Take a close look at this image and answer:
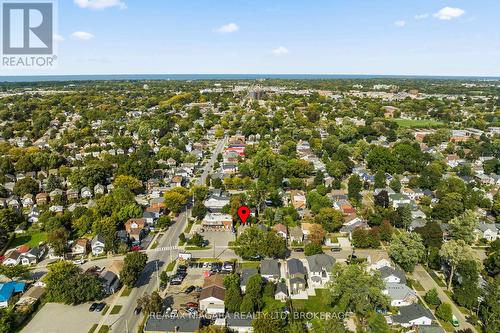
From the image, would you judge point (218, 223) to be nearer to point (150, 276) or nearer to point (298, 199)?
point (150, 276)

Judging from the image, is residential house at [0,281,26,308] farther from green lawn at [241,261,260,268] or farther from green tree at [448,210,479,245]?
green tree at [448,210,479,245]

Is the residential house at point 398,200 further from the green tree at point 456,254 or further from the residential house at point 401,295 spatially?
the residential house at point 401,295

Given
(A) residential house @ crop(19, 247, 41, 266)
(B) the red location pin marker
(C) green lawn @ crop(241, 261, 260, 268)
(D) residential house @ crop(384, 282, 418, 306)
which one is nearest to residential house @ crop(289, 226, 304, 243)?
(C) green lawn @ crop(241, 261, 260, 268)

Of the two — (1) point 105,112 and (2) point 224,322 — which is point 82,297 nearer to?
(2) point 224,322

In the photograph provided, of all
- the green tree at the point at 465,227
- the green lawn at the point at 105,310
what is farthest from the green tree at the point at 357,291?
the green lawn at the point at 105,310

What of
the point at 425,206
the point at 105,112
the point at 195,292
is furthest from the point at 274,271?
the point at 105,112

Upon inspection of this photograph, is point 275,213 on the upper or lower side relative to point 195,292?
upper
